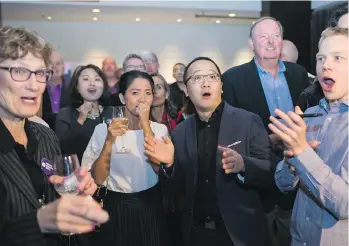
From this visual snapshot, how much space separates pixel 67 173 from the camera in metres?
1.58

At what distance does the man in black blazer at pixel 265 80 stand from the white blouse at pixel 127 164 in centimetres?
91

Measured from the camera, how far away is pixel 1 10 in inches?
350

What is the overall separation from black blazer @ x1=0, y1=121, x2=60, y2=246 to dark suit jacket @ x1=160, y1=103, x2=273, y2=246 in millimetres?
853

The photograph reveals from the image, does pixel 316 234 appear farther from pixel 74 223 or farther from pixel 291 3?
pixel 291 3

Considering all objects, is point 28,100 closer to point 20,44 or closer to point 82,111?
point 20,44

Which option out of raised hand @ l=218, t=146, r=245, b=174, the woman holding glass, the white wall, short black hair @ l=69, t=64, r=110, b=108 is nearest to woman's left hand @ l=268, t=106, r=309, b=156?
raised hand @ l=218, t=146, r=245, b=174

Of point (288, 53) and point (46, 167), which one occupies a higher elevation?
point (288, 53)

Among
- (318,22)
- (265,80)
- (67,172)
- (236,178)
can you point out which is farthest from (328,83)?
(318,22)

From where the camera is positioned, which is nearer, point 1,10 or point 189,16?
point 1,10

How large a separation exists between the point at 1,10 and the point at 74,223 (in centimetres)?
900

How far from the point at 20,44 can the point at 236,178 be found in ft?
4.33

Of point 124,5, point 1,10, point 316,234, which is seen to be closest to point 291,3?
point 124,5

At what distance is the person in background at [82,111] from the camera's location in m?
3.41

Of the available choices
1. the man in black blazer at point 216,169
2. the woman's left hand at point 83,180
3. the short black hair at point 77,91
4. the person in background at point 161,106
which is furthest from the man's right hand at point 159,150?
the short black hair at point 77,91
